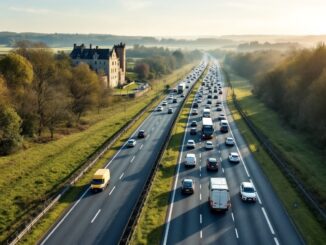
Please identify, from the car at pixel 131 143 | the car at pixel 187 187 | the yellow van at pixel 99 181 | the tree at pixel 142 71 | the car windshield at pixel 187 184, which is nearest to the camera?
the car at pixel 187 187

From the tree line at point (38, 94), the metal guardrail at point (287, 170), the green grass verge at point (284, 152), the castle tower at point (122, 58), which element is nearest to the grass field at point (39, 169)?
the tree line at point (38, 94)

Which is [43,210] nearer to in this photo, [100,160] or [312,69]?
[100,160]

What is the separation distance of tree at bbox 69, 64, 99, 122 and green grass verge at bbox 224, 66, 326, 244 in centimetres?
3735

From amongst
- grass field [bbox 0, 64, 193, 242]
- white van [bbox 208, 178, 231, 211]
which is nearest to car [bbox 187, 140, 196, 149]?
grass field [bbox 0, 64, 193, 242]

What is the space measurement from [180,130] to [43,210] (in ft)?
144

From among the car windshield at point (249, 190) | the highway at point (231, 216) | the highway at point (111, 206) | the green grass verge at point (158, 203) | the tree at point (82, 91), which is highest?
the tree at point (82, 91)

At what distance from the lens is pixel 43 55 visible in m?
90.4

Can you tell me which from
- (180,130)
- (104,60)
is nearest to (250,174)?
(180,130)

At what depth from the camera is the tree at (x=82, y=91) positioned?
3612 inches

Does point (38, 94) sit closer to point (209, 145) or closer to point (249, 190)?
point (209, 145)

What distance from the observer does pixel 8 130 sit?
62250 millimetres

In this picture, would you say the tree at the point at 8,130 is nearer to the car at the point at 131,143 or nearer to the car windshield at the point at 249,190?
the car at the point at 131,143

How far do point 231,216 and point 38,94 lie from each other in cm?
5491

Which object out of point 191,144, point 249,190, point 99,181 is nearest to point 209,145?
point 191,144
